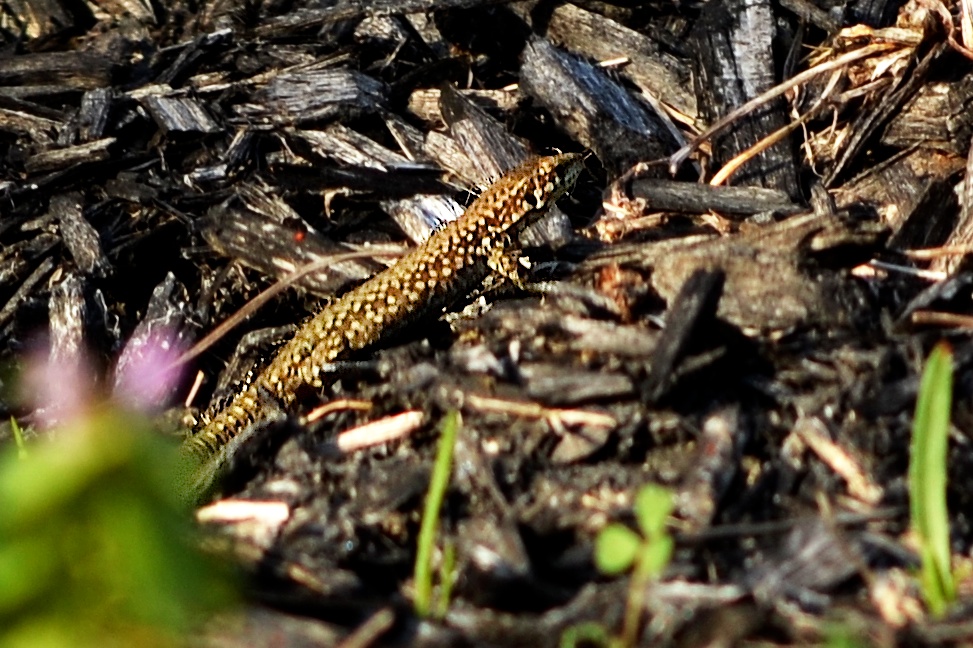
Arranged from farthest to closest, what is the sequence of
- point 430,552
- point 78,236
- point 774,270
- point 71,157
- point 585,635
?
point 71,157 < point 78,236 < point 774,270 < point 430,552 < point 585,635

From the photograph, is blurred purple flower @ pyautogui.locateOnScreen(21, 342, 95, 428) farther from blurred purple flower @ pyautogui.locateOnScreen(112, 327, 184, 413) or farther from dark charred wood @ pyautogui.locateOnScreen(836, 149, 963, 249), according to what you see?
dark charred wood @ pyautogui.locateOnScreen(836, 149, 963, 249)

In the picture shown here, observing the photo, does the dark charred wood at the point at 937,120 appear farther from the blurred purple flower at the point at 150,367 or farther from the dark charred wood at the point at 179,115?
the blurred purple flower at the point at 150,367

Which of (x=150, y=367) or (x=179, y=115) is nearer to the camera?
(x=150, y=367)

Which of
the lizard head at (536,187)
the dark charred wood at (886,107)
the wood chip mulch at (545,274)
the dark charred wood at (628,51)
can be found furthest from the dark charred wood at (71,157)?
the dark charred wood at (886,107)

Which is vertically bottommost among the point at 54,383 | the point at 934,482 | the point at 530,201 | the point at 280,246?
the point at 54,383

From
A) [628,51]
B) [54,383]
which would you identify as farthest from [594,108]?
[54,383]

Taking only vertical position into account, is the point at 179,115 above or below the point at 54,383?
above

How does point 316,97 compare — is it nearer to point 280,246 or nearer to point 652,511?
point 280,246
